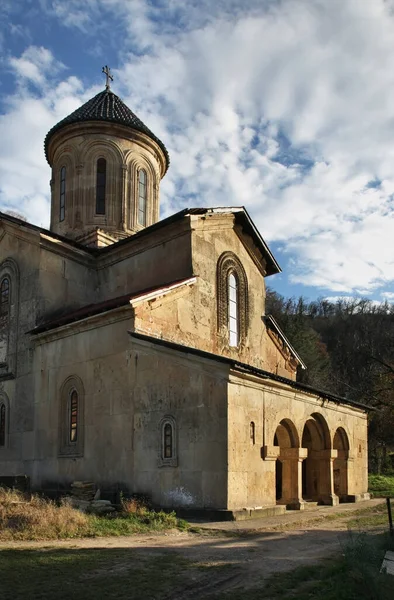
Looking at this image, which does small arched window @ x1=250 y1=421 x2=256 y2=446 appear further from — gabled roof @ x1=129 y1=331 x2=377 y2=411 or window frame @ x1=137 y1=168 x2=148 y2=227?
window frame @ x1=137 y1=168 x2=148 y2=227

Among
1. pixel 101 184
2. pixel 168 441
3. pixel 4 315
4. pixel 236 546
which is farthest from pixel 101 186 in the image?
pixel 236 546

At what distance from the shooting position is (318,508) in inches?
645

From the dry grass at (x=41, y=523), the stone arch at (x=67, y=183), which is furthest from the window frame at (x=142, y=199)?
the dry grass at (x=41, y=523)

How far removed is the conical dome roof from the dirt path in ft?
51.7

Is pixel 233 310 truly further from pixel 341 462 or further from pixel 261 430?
pixel 341 462

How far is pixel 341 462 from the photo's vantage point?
62.7 feet

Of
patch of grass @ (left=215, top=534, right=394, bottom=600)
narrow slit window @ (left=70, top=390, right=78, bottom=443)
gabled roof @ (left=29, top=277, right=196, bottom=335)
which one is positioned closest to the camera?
patch of grass @ (left=215, top=534, right=394, bottom=600)

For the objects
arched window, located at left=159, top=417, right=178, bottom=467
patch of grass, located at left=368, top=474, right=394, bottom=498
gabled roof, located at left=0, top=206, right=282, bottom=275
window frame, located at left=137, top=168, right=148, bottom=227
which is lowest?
patch of grass, located at left=368, top=474, right=394, bottom=498

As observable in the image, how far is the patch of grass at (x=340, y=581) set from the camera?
20.2 ft

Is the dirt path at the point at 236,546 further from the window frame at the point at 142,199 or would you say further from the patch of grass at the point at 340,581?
the window frame at the point at 142,199

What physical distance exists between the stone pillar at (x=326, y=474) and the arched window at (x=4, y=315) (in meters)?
10.3

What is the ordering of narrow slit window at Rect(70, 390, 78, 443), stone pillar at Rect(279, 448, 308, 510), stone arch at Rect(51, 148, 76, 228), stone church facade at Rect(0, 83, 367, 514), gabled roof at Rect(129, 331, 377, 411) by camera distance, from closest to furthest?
gabled roof at Rect(129, 331, 377, 411) < stone church facade at Rect(0, 83, 367, 514) < stone pillar at Rect(279, 448, 308, 510) < narrow slit window at Rect(70, 390, 78, 443) < stone arch at Rect(51, 148, 76, 228)

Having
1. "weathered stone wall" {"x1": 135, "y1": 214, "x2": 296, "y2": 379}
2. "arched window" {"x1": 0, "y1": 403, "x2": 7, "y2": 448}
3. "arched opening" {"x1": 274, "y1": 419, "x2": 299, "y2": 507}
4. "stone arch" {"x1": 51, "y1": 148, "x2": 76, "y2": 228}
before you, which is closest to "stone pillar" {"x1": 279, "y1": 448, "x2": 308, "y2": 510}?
"arched opening" {"x1": 274, "y1": 419, "x2": 299, "y2": 507}

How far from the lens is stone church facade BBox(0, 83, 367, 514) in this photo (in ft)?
45.2
